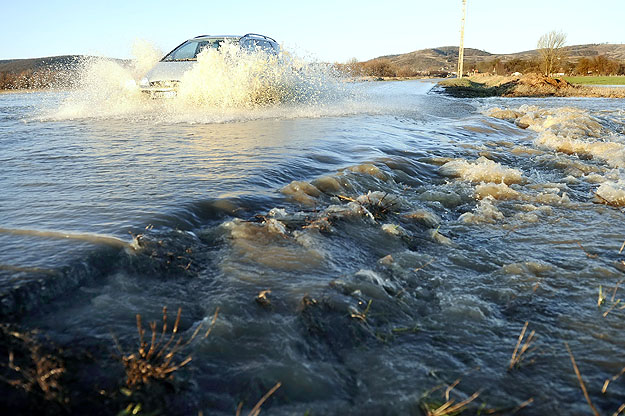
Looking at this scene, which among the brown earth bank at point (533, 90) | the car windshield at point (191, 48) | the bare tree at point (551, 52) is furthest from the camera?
the bare tree at point (551, 52)

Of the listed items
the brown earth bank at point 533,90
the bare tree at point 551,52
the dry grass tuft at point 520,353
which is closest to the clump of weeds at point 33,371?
the dry grass tuft at point 520,353

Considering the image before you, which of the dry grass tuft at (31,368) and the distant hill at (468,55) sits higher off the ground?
the distant hill at (468,55)

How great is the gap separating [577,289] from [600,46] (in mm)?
200926

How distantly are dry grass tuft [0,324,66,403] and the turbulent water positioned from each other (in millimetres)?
48

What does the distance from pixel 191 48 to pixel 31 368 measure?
427 inches

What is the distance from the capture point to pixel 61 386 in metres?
1.38

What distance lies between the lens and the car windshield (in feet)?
35.1

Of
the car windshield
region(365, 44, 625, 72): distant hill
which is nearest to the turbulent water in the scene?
the car windshield

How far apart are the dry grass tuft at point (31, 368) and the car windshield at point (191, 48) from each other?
1002cm

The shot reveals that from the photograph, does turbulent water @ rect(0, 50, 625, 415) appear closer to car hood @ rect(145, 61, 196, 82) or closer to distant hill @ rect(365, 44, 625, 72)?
car hood @ rect(145, 61, 196, 82)

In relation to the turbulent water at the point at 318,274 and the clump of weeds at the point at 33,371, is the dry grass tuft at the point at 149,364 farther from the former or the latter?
the clump of weeds at the point at 33,371

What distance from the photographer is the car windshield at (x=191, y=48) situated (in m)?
10.7

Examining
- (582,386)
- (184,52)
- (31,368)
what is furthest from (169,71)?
(582,386)

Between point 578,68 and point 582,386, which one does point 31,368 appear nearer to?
point 582,386
